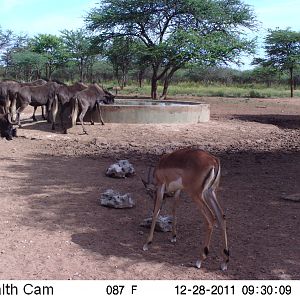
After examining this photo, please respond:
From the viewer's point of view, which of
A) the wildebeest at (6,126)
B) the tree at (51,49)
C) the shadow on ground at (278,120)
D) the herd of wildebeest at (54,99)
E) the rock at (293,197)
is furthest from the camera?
the tree at (51,49)

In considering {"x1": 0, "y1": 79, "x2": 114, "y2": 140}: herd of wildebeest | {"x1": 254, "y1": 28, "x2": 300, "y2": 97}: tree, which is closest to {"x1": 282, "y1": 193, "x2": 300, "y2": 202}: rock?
{"x1": 0, "y1": 79, "x2": 114, "y2": 140}: herd of wildebeest

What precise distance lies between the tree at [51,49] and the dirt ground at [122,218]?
34.1 metres

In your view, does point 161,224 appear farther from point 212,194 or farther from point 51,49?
point 51,49

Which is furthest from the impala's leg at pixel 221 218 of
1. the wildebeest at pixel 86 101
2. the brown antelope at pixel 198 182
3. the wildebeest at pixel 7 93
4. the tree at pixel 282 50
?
the tree at pixel 282 50

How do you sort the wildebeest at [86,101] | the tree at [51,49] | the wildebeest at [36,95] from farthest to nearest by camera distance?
the tree at [51,49] → the wildebeest at [36,95] → the wildebeest at [86,101]

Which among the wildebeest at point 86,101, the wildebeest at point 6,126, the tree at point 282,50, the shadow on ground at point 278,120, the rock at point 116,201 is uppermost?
the tree at point 282,50

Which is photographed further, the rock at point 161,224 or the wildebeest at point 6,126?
the wildebeest at point 6,126

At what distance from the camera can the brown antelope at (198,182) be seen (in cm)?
463

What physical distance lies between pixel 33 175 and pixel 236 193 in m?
3.46

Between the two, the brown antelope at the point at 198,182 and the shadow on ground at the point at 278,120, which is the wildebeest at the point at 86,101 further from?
the brown antelope at the point at 198,182

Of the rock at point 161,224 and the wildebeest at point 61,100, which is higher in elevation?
the wildebeest at point 61,100

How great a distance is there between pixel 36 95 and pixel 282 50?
30.4 metres

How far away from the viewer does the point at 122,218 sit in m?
6.02

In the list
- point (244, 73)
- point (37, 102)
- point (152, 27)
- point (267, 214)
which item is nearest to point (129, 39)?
point (152, 27)
